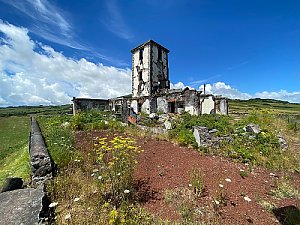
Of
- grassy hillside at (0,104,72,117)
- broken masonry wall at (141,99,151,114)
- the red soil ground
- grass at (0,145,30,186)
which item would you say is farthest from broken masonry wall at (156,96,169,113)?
grass at (0,145,30,186)

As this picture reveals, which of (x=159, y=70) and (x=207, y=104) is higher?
(x=159, y=70)

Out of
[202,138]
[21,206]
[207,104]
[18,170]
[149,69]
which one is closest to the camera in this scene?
[21,206]

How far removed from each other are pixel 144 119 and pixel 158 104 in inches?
300

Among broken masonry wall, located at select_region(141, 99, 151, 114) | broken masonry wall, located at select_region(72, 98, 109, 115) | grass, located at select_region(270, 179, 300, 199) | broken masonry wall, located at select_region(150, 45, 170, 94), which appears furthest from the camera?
broken masonry wall, located at select_region(150, 45, 170, 94)

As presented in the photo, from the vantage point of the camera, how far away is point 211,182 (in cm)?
495

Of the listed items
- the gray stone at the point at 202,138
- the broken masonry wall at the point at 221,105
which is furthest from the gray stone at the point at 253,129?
the broken masonry wall at the point at 221,105

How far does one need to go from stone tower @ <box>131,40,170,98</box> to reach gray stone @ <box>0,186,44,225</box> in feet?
79.1

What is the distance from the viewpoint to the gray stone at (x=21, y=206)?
108 inches

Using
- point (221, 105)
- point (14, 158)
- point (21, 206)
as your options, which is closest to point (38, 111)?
point (221, 105)

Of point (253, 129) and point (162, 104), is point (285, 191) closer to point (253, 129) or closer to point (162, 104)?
point (253, 129)

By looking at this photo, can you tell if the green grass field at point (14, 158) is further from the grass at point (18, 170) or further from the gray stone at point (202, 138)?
the gray stone at point (202, 138)

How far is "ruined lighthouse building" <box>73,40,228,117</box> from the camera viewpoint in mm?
20984

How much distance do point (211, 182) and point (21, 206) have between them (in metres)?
4.12

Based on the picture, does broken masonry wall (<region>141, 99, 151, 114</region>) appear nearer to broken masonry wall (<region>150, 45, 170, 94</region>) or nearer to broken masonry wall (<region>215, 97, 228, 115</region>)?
broken masonry wall (<region>150, 45, 170, 94</region>)
